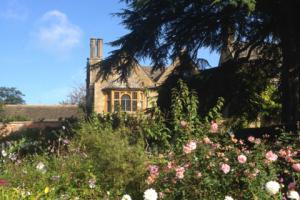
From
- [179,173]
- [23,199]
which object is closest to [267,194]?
[179,173]

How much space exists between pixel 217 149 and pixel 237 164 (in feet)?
1.65

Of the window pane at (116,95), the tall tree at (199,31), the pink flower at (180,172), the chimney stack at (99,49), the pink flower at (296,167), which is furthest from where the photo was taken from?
the chimney stack at (99,49)

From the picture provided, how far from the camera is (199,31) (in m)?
15.6

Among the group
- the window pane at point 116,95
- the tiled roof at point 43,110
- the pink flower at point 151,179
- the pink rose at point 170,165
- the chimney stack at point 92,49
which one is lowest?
the pink flower at point 151,179

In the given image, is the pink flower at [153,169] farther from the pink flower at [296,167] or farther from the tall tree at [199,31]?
the tall tree at [199,31]

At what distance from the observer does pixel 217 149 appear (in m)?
5.51

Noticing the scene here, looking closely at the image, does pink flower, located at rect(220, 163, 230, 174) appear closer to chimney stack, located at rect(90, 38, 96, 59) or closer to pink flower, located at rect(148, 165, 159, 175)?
pink flower, located at rect(148, 165, 159, 175)

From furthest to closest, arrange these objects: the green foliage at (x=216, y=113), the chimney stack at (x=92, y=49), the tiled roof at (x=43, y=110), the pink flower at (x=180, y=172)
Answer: the chimney stack at (x=92, y=49) < the tiled roof at (x=43, y=110) < the green foliage at (x=216, y=113) < the pink flower at (x=180, y=172)

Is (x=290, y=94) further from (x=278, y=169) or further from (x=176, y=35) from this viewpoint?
(x=278, y=169)

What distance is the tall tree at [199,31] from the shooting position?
14539 mm

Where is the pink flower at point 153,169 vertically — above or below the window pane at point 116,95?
below

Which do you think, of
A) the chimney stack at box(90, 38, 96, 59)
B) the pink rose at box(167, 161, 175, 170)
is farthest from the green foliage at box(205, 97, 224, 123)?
the chimney stack at box(90, 38, 96, 59)

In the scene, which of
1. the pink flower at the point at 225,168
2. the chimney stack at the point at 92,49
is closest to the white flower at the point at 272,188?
the pink flower at the point at 225,168

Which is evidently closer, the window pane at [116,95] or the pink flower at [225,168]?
the pink flower at [225,168]
